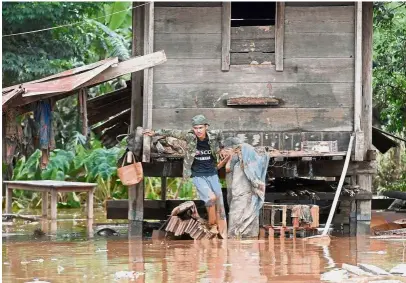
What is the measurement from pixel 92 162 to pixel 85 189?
765cm

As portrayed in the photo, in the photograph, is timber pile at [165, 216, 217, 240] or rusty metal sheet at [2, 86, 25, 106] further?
timber pile at [165, 216, 217, 240]

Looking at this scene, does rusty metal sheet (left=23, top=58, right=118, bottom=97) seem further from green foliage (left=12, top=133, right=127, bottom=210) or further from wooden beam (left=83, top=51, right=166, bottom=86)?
green foliage (left=12, top=133, right=127, bottom=210)

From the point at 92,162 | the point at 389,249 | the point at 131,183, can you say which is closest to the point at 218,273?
the point at 389,249

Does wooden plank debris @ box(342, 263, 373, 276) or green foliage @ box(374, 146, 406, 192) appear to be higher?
green foliage @ box(374, 146, 406, 192)

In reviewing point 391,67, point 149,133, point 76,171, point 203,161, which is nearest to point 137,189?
point 149,133

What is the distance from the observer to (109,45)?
1001 inches

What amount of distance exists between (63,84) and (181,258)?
10.4ft

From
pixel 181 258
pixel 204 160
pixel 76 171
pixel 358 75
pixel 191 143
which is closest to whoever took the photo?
pixel 181 258

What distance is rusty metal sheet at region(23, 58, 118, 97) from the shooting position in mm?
12758

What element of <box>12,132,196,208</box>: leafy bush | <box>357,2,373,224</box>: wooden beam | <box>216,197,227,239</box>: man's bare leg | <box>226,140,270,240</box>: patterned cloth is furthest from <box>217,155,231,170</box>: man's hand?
<box>12,132,196,208</box>: leafy bush

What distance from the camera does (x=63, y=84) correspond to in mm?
13008

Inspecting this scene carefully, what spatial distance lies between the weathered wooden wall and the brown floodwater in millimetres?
1973

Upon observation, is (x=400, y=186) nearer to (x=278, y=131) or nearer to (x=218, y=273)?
(x=278, y=131)

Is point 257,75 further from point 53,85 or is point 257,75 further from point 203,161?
point 53,85
